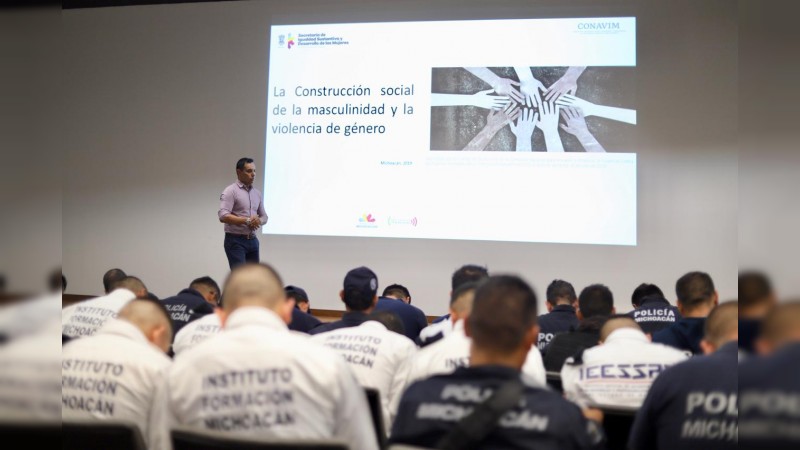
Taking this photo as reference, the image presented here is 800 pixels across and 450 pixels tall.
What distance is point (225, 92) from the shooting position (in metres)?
7.36

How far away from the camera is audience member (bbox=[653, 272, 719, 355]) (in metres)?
3.00

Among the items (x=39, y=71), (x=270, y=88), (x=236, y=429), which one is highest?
(x=270, y=88)

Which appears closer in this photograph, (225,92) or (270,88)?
(270,88)

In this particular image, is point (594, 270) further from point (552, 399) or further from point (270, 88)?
point (552, 399)

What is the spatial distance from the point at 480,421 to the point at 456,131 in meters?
5.28

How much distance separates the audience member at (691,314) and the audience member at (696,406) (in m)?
1.20

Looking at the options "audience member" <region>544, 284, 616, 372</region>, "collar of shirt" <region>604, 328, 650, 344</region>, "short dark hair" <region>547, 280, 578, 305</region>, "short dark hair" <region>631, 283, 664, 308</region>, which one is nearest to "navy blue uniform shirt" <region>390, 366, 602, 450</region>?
"collar of shirt" <region>604, 328, 650, 344</region>

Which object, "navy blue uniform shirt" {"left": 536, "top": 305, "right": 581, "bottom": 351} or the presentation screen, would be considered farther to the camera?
the presentation screen

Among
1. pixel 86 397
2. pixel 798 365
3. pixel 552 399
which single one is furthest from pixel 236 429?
pixel 798 365

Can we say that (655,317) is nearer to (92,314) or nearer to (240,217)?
(92,314)

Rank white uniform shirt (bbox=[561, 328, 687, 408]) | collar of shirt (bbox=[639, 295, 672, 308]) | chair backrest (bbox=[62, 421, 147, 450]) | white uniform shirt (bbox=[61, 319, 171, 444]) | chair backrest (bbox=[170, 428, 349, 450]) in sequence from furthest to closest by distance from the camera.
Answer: collar of shirt (bbox=[639, 295, 672, 308]), white uniform shirt (bbox=[561, 328, 687, 408]), white uniform shirt (bbox=[61, 319, 171, 444]), chair backrest (bbox=[62, 421, 147, 450]), chair backrest (bbox=[170, 428, 349, 450])

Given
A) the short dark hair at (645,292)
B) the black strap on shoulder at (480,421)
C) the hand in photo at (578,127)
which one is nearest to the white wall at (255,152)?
the hand in photo at (578,127)

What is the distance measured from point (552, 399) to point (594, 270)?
527cm

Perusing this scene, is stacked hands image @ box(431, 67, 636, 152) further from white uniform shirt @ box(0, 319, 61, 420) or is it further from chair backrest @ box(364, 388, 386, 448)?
white uniform shirt @ box(0, 319, 61, 420)
